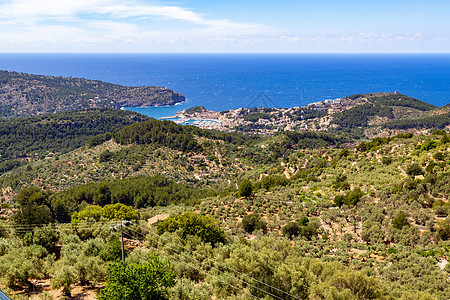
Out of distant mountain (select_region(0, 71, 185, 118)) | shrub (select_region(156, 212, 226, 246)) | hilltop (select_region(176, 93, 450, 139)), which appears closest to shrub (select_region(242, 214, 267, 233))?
shrub (select_region(156, 212, 226, 246))

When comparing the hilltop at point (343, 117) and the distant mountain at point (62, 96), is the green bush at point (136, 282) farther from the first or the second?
the distant mountain at point (62, 96)

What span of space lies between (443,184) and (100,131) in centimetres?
11597

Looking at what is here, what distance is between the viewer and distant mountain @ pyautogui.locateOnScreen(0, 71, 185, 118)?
156875mm

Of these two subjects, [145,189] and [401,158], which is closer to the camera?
[401,158]

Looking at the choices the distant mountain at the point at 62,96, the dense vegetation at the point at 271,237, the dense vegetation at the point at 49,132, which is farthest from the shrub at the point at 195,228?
the distant mountain at the point at 62,96

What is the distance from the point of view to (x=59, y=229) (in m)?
19.8

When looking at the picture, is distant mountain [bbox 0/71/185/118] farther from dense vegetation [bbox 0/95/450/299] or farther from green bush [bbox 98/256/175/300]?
green bush [bbox 98/256/175/300]

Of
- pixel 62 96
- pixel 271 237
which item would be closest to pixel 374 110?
pixel 271 237

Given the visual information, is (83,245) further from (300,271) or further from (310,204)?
(310,204)

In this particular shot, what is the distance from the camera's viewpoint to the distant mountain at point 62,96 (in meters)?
157

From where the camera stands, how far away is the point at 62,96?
16612 cm

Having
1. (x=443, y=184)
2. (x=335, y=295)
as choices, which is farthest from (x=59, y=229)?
(x=443, y=184)

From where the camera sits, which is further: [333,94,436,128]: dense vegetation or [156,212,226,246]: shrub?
[333,94,436,128]: dense vegetation

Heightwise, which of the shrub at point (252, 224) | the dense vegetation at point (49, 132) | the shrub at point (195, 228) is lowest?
the dense vegetation at point (49, 132)
